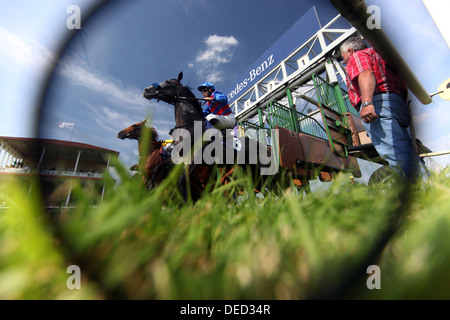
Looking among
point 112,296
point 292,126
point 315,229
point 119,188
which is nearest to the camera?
point 112,296

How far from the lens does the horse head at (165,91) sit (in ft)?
10.7

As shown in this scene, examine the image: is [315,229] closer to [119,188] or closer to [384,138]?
[119,188]

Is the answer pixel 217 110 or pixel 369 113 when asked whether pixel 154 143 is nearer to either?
pixel 217 110

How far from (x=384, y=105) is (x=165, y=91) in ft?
10.6

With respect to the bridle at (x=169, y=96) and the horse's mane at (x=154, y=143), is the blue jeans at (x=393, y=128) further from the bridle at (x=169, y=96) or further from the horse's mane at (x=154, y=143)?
the horse's mane at (x=154, y=143)

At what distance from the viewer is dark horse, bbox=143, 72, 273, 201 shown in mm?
2586

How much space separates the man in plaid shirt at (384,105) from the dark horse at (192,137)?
1.40 m

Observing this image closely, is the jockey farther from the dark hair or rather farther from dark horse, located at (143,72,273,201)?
the dark hair

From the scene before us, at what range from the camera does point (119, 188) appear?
0.56 metres

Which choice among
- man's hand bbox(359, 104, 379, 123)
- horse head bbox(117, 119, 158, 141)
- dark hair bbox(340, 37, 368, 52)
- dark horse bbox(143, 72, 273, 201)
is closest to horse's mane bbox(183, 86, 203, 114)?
dark horse bbox(143, 72, 273, 201)

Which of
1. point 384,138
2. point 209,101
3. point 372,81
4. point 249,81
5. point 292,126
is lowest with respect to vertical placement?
point 384,138

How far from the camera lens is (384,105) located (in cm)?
150
